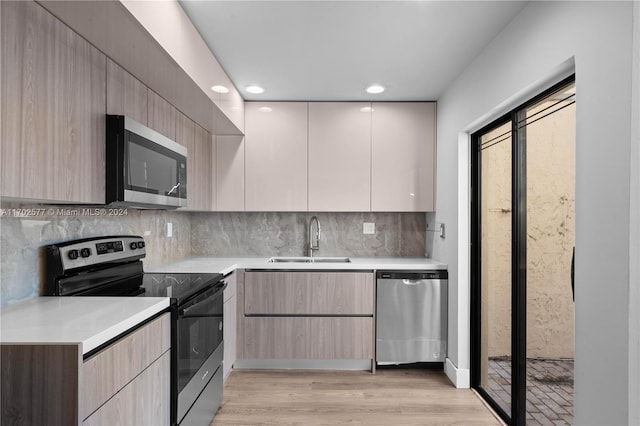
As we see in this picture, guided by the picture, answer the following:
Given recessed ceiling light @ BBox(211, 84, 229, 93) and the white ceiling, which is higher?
the white ceiling

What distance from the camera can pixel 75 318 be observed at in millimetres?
1387

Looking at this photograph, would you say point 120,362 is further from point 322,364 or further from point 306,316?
point 322,364

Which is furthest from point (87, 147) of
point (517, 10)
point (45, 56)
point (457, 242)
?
point (457, 242)

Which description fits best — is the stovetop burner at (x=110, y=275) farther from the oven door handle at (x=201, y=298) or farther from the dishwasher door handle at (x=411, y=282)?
the dishwasher door handle at (x=411, y=282)

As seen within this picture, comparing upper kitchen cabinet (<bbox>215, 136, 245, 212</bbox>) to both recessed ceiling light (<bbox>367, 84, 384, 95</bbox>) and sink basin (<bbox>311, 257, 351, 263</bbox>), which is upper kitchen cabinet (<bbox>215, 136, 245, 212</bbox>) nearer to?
sink basin (<bbox>311, 257, 351, 263</bbox>)

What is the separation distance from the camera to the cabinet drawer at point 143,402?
1280 millimetres

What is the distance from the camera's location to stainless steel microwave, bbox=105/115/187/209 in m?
1.79

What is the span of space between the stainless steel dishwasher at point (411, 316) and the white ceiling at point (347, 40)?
60.7 inches

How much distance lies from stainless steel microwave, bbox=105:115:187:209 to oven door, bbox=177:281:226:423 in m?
0.57

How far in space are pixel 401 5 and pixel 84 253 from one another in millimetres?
1984

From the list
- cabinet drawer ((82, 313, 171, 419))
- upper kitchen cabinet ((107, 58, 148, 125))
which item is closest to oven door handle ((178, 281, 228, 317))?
cabinet drawer ((82, 313, 171, 419))

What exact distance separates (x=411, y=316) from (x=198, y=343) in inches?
69.9

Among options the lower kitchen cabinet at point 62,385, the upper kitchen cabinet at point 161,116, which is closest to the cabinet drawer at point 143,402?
the lower kitchen cabinet at point 62,385

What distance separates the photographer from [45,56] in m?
1.40
